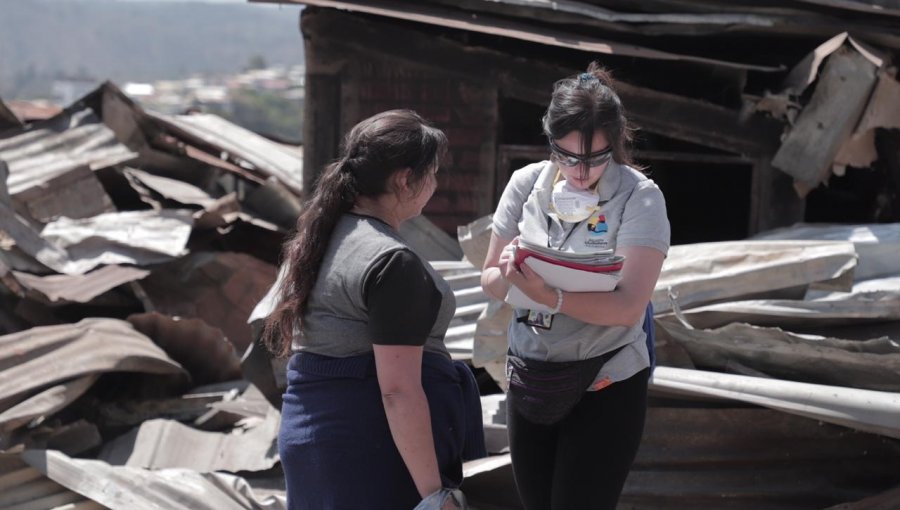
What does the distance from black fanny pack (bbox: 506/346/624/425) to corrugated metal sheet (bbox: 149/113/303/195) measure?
587cm

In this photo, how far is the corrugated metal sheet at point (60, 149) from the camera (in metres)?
7.71

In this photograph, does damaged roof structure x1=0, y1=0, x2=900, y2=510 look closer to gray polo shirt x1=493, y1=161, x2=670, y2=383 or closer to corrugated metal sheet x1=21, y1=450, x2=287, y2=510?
corrugated metal sheet x1=21, y1=450, x2=287, y2=510

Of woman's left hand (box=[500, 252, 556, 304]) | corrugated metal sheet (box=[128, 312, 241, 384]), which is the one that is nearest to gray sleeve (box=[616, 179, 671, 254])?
woman's left hand (box=[500, 252, 556, 304])

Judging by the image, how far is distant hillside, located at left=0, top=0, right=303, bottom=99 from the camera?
139m

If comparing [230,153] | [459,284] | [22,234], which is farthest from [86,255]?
[459,284]

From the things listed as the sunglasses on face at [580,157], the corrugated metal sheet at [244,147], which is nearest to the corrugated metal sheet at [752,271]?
the sunglasses on face at [580,157]

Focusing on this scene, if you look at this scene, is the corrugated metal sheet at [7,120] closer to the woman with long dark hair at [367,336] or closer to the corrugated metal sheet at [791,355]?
the corrugated metal sheet at [791,355]

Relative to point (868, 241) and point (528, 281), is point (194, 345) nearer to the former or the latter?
point (868, 241)

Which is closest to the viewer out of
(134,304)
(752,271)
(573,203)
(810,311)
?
(573,203)

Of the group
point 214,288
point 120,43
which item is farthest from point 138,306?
point 120,43

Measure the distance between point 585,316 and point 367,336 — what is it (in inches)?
22.0

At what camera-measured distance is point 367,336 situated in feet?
8.53

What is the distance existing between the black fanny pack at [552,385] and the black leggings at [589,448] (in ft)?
0.14

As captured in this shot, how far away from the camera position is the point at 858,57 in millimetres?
→ 5320
